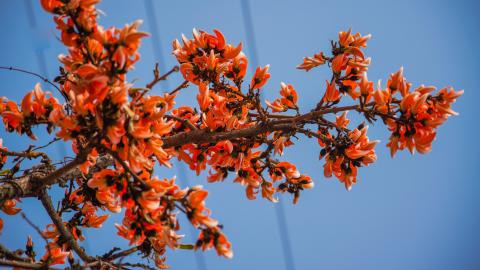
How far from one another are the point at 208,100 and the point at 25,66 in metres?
1.27

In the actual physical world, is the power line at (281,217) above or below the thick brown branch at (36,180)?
above

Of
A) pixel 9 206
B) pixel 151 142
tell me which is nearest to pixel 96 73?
pixel 151 142

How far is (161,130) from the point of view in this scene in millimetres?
634

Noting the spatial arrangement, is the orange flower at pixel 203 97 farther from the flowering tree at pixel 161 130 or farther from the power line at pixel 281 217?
the power line at pixel 281 217

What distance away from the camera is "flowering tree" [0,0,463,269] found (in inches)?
23.0

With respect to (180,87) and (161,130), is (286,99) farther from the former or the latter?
(161,130)

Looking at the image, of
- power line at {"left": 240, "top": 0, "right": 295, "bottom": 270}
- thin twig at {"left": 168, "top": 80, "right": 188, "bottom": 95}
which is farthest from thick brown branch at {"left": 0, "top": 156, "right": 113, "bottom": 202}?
power line at {"left": 240, "top": 0, "right": 295, "bottom": 270}

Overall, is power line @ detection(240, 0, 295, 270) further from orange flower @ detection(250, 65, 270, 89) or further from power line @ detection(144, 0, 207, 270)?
orange flower @ detection(250, 65, 270, 89)

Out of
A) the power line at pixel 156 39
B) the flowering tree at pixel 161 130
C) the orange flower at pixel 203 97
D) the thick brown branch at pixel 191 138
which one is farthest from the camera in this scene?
the power line at pixel 156 39

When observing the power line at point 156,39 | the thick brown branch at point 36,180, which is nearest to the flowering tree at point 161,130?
the thick brown branch at point 36,180

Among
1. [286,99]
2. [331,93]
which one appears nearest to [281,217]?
[286,99]

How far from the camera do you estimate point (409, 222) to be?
7.43 feet

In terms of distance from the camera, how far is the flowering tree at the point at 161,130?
583 mm

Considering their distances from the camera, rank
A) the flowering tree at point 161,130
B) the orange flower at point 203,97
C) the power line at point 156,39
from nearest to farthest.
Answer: the flowering tree at point 161,130 → the orange flower at point 203,97 → the power line at point 156,39
